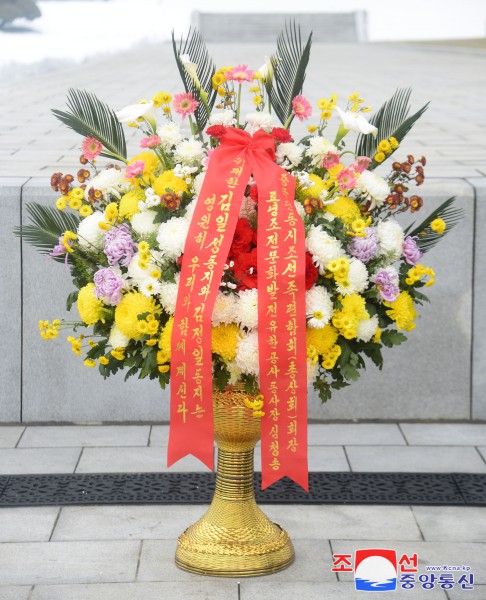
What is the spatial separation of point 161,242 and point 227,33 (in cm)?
4244

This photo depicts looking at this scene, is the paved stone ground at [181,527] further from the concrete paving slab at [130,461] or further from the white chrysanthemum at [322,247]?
the white chrysanthemum at [322,247]

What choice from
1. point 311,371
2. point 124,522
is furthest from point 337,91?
point 311,371

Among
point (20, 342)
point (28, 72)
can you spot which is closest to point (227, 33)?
point (28, 72)

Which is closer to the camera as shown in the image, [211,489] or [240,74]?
[240,74]

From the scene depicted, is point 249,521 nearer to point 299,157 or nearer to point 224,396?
point 224,396

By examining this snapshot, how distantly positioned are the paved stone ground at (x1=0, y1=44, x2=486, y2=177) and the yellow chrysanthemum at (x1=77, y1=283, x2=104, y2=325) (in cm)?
298

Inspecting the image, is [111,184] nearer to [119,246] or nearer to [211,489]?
[119,246]

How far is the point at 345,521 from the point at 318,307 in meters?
1.39

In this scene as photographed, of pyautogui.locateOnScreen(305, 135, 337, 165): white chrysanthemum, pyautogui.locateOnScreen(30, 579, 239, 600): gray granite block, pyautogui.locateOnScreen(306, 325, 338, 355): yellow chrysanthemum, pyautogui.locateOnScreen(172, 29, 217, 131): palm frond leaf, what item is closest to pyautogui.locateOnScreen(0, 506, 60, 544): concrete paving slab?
pyautogui.locateOnScreen(30, 579, 239, 600): gray granite block

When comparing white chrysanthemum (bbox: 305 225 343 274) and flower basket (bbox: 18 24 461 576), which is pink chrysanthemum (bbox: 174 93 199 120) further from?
white chrysanthemum (bbox: 305 225 343 274)

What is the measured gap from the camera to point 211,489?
502cm

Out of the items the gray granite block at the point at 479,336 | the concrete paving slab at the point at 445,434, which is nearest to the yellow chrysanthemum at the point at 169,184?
the concrete paving slab at the point at 445,434

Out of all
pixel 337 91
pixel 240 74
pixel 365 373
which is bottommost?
pixel 365 373

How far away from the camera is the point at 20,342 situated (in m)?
5.98
